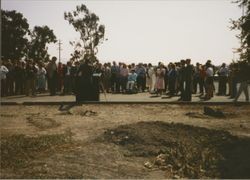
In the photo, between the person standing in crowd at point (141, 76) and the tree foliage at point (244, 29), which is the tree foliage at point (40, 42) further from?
the tree foliage at point (244, 29)

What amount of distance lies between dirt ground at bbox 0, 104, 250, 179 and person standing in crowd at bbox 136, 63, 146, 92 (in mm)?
9655

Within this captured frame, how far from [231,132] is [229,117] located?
10.5ft

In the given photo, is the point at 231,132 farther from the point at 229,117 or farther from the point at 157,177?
the point at 157,177

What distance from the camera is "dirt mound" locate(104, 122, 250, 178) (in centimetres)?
789

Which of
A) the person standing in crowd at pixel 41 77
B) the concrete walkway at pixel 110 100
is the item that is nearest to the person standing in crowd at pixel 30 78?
the person standing in crowd at pixel 41 77

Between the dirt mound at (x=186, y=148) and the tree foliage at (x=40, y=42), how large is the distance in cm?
4794

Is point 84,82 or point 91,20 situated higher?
point 91,20

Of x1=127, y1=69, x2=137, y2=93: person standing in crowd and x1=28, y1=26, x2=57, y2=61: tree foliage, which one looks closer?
x1=127, y1=69, x2=137, y2=93: person standing in crowd

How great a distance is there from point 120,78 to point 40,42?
38433 mm

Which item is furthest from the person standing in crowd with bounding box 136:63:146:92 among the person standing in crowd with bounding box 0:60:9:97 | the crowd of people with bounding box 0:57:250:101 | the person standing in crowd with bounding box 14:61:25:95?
the person standing in crowd with bounding box 0:60:9:97

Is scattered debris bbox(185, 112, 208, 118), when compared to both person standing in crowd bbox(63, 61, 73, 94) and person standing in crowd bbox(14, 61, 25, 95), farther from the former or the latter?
person standing in crowd bbox(14, 61, 25, 95)

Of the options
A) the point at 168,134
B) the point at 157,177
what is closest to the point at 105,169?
the point at 157,177

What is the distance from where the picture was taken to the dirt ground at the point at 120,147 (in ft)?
25.5

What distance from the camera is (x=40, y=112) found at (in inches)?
604
